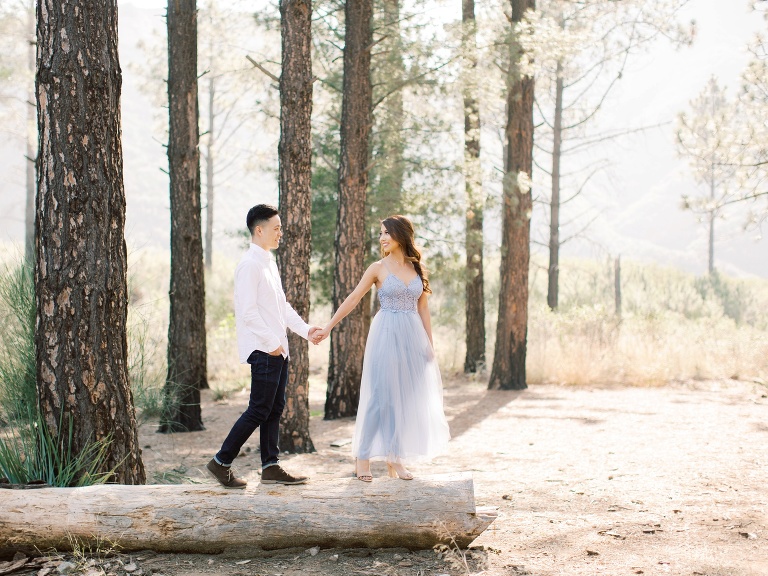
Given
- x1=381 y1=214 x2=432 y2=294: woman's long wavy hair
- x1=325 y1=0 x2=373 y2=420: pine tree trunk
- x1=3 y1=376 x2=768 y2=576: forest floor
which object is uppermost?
x1=325 y1=0 x2=373 y2=420: pine tree trunk

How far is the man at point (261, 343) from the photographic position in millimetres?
5469

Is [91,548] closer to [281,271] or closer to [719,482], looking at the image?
[281,271]

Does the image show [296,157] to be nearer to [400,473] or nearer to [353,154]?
[353,154]

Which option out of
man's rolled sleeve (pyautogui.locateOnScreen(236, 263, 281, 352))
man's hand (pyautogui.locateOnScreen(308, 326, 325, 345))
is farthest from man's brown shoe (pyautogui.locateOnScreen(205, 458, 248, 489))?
man's hand (pyautogui.locateOnScreen(308, 326, 325, 345))

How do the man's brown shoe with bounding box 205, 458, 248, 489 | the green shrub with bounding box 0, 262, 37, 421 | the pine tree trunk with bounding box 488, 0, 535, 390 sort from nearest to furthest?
the man's brown shoe with bounding box 205, 458, 248, 489
the green shrub with bounding box 0, 262, 37, 421
the pine tree trunk with bounding box 488, 0, 535, 390

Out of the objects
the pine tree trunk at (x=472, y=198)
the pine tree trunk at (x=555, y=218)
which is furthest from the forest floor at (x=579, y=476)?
the pine tree trunk at (x=555, y=218)

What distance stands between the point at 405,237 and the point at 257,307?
1.39 m

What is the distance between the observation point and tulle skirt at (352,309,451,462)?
19.5 ft

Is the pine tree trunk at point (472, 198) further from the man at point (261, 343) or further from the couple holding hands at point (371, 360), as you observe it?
the man at point (261, 343)

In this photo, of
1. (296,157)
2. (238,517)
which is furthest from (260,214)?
(296,157)

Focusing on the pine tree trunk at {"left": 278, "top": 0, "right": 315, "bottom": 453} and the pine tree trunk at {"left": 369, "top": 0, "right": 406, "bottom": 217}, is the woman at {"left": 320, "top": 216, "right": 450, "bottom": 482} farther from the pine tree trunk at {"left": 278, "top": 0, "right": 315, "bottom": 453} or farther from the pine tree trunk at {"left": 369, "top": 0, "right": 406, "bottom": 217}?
the pine tree trunk at {"left": 369, "top": 0, "right": 406, "bottom": 217}

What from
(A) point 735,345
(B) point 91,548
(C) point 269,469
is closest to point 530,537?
(C) point 269,469

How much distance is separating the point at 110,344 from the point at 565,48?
395 inches

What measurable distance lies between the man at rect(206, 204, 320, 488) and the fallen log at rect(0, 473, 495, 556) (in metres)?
0.32
